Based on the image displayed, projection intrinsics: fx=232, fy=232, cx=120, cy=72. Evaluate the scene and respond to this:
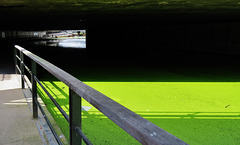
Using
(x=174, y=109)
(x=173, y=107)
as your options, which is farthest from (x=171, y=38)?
(x=174, y=109)

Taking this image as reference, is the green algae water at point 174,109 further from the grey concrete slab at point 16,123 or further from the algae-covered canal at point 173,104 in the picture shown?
the grey concrete slab at point 16,123

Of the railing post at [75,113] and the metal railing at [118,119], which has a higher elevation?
the metal railing at [118,119]

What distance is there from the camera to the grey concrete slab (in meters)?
2.71

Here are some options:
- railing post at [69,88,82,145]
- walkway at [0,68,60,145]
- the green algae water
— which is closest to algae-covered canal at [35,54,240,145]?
the green algae water

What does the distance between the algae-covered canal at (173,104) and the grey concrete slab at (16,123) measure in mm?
591

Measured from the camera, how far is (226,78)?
802 centimetres

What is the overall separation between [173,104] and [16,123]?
316 centimetres

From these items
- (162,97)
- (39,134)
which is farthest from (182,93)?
(39,134)

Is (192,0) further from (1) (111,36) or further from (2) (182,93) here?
(1) (111,36)

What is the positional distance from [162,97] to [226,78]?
3649 mm

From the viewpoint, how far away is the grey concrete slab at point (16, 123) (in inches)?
107

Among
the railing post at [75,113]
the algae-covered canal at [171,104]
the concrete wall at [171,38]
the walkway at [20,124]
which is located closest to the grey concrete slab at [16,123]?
the walkway at [20,124]

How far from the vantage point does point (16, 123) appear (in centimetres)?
318

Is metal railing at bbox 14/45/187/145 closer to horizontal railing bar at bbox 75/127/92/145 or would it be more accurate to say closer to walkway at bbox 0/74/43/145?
horizontal railing bar at bbox 75/127/92/145
